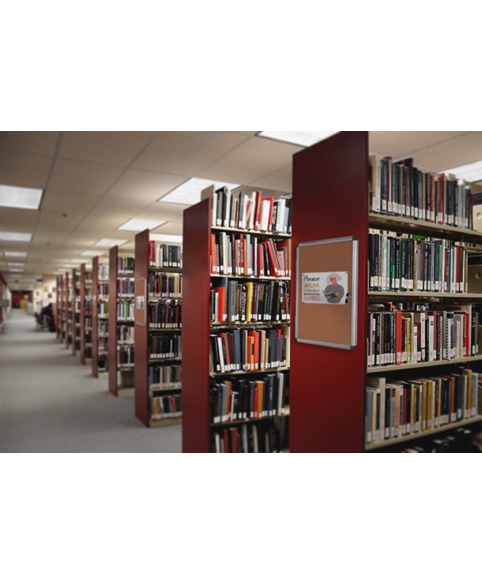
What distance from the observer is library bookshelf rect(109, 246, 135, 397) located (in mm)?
6047

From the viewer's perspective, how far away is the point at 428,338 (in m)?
2.28

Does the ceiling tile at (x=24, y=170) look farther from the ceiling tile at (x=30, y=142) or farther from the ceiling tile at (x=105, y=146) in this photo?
the ceiling tile at (x=105, y=146)

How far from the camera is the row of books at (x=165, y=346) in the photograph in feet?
15.7

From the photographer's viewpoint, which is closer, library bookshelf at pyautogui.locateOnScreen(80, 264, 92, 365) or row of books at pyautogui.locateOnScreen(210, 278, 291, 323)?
row of books at pyautogui.locateOnScreen(210, 278, 291, 323)

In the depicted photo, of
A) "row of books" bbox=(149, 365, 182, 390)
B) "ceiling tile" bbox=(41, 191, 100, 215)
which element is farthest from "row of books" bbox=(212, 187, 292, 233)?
"ceiling tile" bbox=(41, 191, 100, 215)

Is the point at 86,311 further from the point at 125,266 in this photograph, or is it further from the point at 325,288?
the point at 325,288

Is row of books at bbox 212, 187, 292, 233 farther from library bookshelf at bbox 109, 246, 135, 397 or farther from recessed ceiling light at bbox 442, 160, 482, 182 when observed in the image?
library bookshelf at bbox 109, 246, 135, 397

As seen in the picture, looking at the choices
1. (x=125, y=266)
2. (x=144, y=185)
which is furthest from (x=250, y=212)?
(x=125, y=266)

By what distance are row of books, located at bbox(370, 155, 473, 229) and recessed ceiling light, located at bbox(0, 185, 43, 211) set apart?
4.81 metres

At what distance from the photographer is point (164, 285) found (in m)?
4.88
